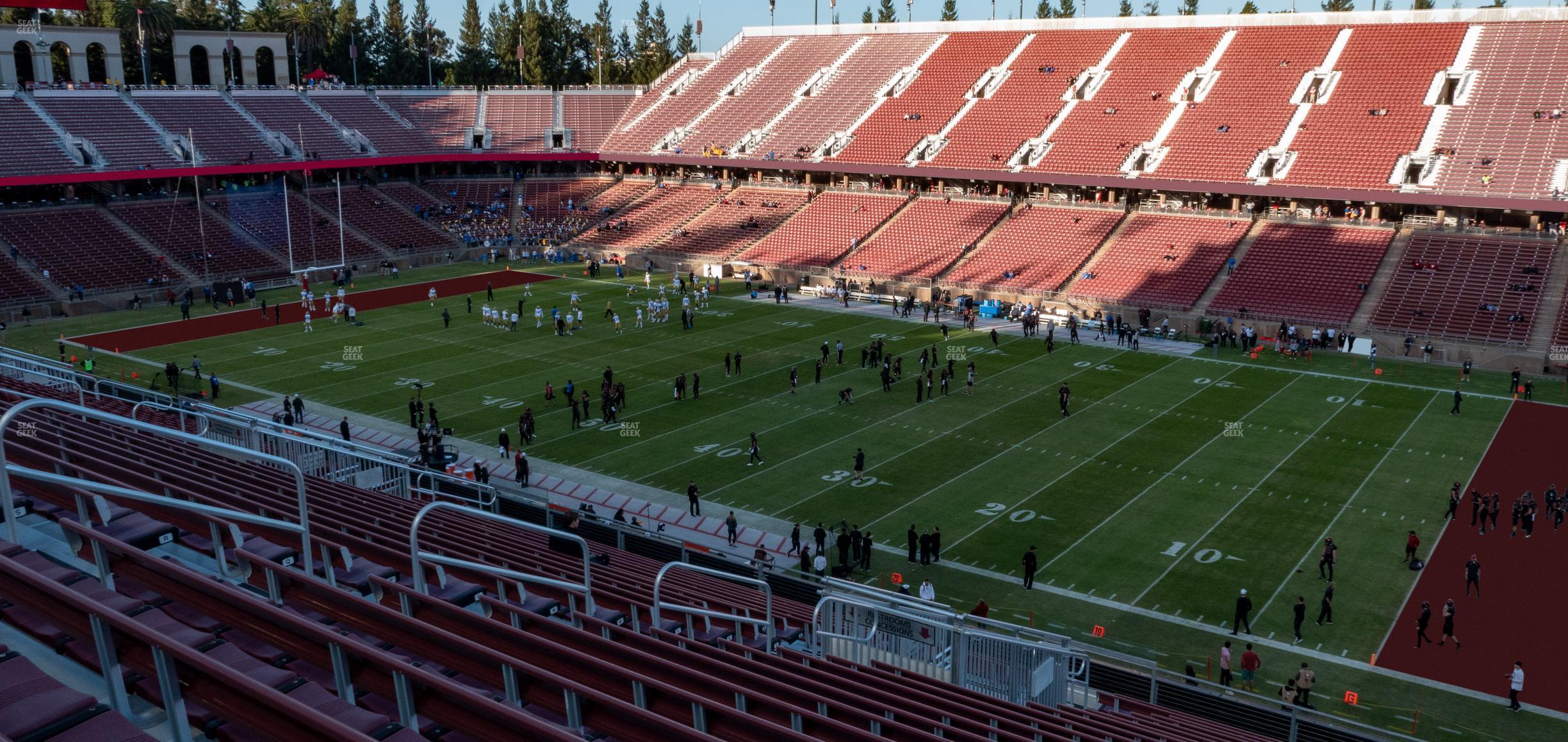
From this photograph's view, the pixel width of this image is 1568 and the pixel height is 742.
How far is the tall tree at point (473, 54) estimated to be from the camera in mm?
101062

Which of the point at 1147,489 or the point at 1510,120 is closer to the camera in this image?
the point at 1147,489

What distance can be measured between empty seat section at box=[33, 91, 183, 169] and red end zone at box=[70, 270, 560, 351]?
12789 millimetres

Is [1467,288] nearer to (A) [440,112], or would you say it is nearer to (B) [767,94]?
(B) [767,94]

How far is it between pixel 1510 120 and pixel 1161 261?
658 inches

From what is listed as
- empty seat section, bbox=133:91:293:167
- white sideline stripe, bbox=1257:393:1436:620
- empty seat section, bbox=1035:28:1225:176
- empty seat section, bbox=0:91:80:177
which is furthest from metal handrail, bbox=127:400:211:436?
empty seat section, bbox=133:91:293:167

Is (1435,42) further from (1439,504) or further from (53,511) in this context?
(53,511)

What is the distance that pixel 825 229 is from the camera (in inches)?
2413

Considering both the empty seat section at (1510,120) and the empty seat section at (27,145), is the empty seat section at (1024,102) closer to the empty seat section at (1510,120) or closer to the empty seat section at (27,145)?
the empty seat section at (1510,120)

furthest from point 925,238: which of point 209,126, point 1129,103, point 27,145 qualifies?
point 27,145

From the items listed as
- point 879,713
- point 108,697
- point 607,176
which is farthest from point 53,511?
point 607,176

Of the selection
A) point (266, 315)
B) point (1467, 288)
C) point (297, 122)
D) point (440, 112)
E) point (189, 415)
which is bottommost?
point (266, 315)

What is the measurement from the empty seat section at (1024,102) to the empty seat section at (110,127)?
4296 centimetres

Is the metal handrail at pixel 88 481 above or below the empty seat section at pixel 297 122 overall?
below

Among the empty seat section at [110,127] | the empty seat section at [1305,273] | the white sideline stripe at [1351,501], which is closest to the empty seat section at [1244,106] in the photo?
the empty seat section at [1305,273]
